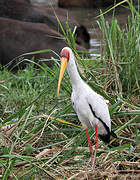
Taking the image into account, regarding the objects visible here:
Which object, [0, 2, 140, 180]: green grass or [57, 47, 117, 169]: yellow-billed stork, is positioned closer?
[57, 47, 117, 169]: yellow-billed stork

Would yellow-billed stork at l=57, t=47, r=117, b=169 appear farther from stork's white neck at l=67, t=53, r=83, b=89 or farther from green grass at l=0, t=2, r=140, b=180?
green grass at l=0, t=2, r=140, b=180

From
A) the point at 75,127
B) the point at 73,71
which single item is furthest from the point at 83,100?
the point at 75,127

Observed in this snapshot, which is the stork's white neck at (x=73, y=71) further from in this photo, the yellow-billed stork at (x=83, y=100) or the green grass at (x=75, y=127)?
the green grass at (x=75, y=127)

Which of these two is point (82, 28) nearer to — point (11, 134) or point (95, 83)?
point (95, 83)

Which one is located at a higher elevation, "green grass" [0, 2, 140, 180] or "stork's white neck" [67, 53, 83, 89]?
"stork's white neck" [67, 53, 83, 89]

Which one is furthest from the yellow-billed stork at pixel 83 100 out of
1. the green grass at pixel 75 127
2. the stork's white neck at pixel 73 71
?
the green grass at pixel 75 127

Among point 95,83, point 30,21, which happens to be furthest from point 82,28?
point 95,83

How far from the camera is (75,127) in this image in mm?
2430

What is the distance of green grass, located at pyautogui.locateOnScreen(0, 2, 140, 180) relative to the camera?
201cm

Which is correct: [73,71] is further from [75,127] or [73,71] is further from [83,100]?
[75,127]

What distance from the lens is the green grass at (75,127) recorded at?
201 cm

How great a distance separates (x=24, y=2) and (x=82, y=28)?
133 cm

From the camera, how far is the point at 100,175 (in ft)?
6.44

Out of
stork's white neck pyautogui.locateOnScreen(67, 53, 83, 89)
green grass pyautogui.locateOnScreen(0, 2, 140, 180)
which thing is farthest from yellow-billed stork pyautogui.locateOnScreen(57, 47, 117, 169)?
green grass pyautogui.locateOnScreen(0, 2, 140, 180)
